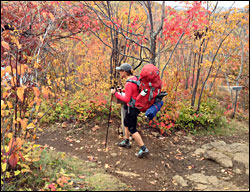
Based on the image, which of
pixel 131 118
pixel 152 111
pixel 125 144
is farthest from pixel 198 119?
pixel 152 111

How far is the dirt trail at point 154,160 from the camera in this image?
3926 mm

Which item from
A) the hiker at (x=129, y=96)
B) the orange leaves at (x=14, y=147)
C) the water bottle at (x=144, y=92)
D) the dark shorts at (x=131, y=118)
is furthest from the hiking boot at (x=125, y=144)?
the orange leaves at (x=14, y=147)

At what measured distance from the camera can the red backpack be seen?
380 centimetres

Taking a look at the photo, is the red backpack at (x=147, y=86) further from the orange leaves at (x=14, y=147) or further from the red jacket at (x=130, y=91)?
the orange leaves at (x=14, y=147)

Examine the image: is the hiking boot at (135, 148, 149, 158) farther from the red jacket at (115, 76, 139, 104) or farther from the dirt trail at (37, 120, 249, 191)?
the red jacket at (115, 76, 139, 104)

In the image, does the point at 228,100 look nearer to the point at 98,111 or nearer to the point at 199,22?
the point at 199,22

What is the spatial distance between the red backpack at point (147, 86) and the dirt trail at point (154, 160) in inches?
51.0

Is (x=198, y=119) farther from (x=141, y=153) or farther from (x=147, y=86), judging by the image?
(x=147, y=86)

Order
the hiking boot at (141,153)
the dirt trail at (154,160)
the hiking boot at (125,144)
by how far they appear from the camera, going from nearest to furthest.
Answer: the dirt trail at (154,160) < the hiking boot at (141,153) < the hiking boot at (125,144)

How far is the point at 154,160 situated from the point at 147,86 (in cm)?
179

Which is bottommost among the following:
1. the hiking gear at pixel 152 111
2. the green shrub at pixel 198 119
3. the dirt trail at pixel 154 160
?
the dirt trail at pixel 154 160

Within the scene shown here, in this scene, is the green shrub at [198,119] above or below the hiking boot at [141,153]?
above

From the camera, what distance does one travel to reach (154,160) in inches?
180

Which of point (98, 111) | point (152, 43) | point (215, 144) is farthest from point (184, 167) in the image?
point (152, 43)
